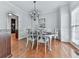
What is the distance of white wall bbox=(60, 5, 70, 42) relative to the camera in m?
6.14

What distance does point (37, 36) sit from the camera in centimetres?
506

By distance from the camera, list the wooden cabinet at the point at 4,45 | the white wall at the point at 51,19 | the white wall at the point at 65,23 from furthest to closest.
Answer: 1. the white wall at the point at 51,19
2. the white wall at the point at 65,23
3. the wooden cabinet at the point at 4,45

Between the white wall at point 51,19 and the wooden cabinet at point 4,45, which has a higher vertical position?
the white wall at point 51,19

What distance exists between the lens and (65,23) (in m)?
6.32

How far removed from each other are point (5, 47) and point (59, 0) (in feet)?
12.0

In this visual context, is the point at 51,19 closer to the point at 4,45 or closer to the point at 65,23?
the point at 65,23

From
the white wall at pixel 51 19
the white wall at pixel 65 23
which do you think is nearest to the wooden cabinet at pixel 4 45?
the white wall at pixel 65 23

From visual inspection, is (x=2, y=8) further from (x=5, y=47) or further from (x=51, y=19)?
(x=51, y=19)

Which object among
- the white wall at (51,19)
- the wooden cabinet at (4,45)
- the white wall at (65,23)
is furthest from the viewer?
the white wall at (51,19)

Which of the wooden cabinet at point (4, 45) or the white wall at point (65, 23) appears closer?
the wooden cabinet at point (4, 45)

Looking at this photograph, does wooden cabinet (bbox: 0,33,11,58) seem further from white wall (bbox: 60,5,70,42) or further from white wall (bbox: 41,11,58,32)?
white wall (bbox: 41,11,58,32)

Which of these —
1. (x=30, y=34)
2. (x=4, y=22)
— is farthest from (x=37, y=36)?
(x=4, y=22)

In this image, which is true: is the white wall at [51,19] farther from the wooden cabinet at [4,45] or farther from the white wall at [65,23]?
Answer: the wooden cabinet at [4,45]

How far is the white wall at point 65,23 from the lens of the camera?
20.1 feet
